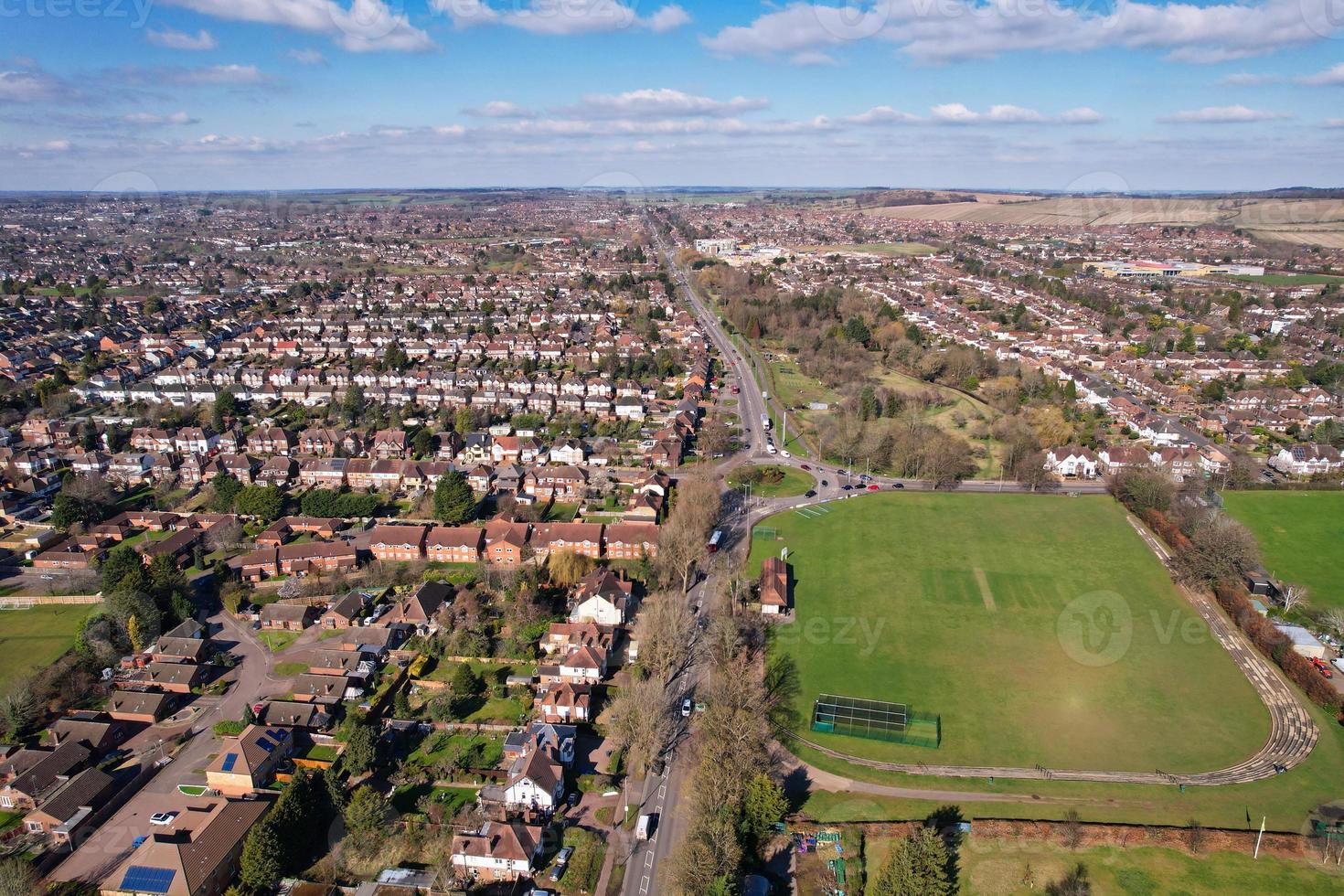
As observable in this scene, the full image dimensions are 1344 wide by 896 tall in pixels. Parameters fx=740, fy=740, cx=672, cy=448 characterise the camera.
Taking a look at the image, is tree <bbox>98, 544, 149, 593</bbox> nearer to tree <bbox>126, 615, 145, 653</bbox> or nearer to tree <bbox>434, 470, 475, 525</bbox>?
tree <bbox>126, 615, 145, 653</bbox>

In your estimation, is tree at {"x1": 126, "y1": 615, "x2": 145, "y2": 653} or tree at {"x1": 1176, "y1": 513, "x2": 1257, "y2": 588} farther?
tree at {"x1": 1176, "y1": 513, "x2": 1257, "y2": 588}

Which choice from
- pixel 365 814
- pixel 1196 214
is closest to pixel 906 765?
pixel 365 814

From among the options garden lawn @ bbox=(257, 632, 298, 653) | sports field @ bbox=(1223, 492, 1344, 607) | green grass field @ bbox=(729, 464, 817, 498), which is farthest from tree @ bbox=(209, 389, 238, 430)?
sports field @ bbox=(1223, 492, 1344, 607)

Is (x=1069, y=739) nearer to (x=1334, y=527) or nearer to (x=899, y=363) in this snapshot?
(x=1334, y=527)

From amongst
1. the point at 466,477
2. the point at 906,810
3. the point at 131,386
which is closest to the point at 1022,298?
the point at 466,477

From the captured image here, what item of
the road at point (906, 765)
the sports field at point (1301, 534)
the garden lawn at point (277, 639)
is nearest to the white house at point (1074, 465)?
the road at point (906, 765)

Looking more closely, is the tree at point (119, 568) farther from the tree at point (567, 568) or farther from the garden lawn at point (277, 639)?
the tree at point (567, 568)

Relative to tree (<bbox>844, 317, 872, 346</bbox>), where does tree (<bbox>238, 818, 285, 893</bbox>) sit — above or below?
Answer: below
